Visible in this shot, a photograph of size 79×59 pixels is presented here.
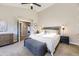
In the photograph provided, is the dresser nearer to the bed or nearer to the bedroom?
the bedroom

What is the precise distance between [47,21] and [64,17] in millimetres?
712

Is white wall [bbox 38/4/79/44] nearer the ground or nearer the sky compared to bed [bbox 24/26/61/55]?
nearer the sky

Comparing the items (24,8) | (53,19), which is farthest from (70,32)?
(24,8)

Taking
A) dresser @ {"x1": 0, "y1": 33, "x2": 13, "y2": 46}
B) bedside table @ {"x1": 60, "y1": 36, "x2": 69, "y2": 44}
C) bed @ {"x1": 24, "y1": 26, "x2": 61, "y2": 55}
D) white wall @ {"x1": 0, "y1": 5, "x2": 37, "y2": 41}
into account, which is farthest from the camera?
dresser @ {"x1": 0, "y1": 33, "x2": 13, "y2": 46}

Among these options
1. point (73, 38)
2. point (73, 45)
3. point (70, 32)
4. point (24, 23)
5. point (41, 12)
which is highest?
point (41, 12)

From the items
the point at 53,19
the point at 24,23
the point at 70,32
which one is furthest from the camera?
the point at 53,19

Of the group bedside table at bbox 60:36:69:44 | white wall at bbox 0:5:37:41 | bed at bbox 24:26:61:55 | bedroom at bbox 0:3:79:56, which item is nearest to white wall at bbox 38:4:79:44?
bedroom at bbox 0:3:79:56

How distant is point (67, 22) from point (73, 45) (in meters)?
0.92

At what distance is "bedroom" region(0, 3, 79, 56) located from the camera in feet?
8.18

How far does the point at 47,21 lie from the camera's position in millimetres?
3188

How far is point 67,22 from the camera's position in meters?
2.89

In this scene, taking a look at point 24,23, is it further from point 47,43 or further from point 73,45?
point 73,45

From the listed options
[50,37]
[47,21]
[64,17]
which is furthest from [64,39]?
[47,21]

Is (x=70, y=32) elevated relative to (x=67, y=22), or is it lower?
lower
